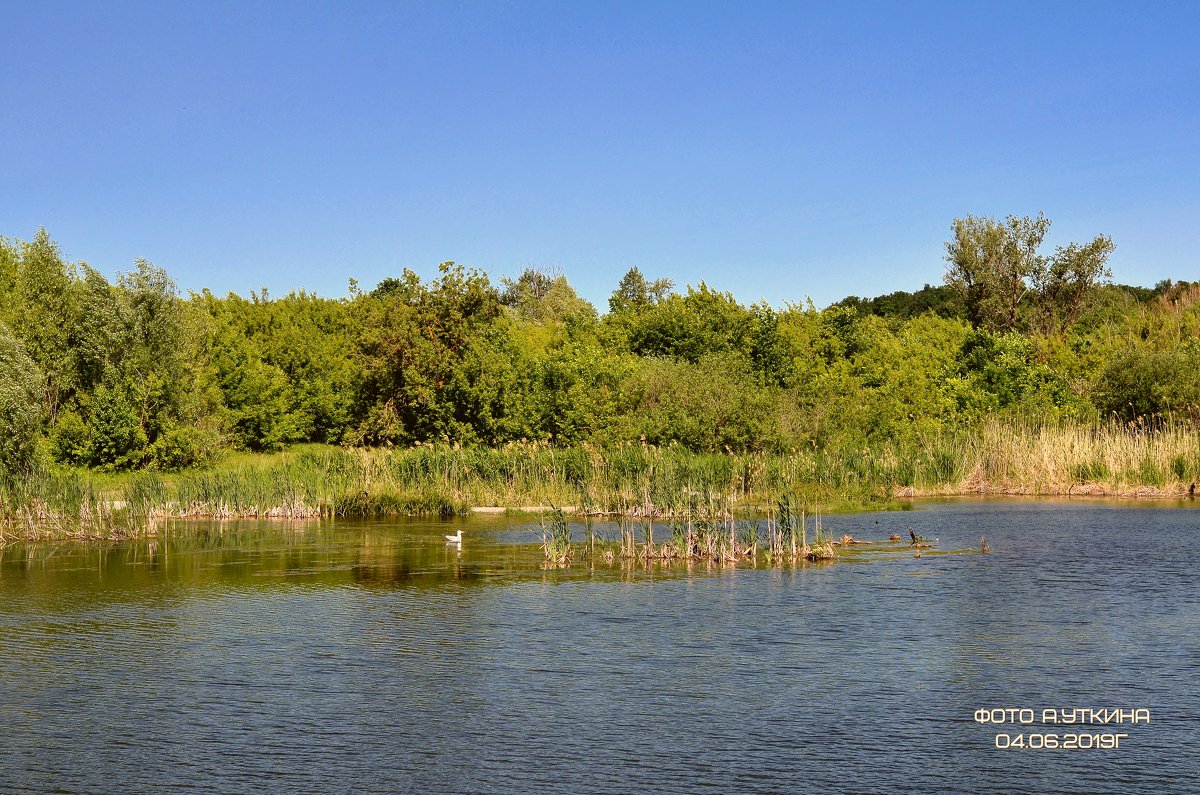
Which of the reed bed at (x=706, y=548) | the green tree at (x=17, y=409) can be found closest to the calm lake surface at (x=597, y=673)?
the reed bed at (x=706, y=548)

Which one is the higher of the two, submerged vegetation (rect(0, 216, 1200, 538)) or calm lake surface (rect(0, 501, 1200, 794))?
submerged vegetation (rect(0, 216, 1200, 538))

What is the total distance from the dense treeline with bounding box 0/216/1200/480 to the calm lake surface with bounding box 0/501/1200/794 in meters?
17.9

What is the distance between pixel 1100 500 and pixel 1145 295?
216 ft

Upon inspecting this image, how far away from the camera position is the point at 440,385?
4875cm

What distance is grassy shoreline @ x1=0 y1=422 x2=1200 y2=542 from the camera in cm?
2944

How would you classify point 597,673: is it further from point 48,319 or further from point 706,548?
point 48,319

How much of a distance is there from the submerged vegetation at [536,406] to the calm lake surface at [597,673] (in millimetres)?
5189

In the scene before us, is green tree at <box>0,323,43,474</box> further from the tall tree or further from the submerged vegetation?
the tall tree

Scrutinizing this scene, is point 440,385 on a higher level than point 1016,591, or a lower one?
higher

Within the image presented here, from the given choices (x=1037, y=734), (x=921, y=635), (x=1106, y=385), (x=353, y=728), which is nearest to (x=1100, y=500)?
(x=1106, y=385)

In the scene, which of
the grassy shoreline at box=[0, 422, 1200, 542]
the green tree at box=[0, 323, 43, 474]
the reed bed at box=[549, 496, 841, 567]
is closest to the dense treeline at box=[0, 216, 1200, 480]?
the green tree at box=[0, 323, 43, 474]

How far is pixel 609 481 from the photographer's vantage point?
33.2 m

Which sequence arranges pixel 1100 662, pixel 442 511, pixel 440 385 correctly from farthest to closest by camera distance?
pixel 440 385 < pixel 442 511 < pixel 1100 662

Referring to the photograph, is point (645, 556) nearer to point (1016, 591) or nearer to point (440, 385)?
point (1016, 591)
